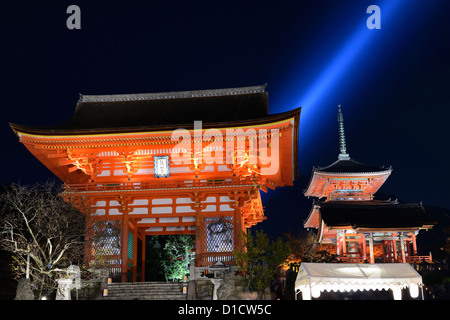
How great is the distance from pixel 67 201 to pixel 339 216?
1742 cm

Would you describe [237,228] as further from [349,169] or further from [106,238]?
[349,169]

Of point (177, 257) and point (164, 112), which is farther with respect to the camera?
point (177, 257)

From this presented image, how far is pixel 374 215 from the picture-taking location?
32.0 metres

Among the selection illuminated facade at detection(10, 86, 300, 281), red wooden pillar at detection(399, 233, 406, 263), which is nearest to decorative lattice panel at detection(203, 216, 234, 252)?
illuminated facade at detection(10, 86, 300, 281)

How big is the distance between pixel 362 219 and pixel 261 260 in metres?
13.5

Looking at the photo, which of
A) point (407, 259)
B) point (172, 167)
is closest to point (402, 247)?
point (407, 259)

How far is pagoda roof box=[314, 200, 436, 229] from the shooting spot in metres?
30.9

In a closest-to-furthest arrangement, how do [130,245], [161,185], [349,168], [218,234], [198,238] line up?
1. [198,238]
2. [218,234]
3. [161,185]
4. [130,245]
5. [349,168]

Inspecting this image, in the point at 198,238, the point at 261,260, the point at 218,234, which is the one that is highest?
the point at 218,234

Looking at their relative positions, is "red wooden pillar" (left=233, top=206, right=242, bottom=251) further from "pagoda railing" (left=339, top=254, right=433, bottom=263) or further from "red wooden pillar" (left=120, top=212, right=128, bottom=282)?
"pagoda railing" (left=339, top=254, right=433, bottom=263)

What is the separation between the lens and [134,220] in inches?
1026

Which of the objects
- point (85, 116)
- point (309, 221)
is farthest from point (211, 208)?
point (309, 221)

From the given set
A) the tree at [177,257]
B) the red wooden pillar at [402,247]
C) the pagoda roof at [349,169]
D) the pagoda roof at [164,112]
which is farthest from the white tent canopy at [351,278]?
the tree at [177,257]

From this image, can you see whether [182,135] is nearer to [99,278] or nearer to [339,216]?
[99,278]
